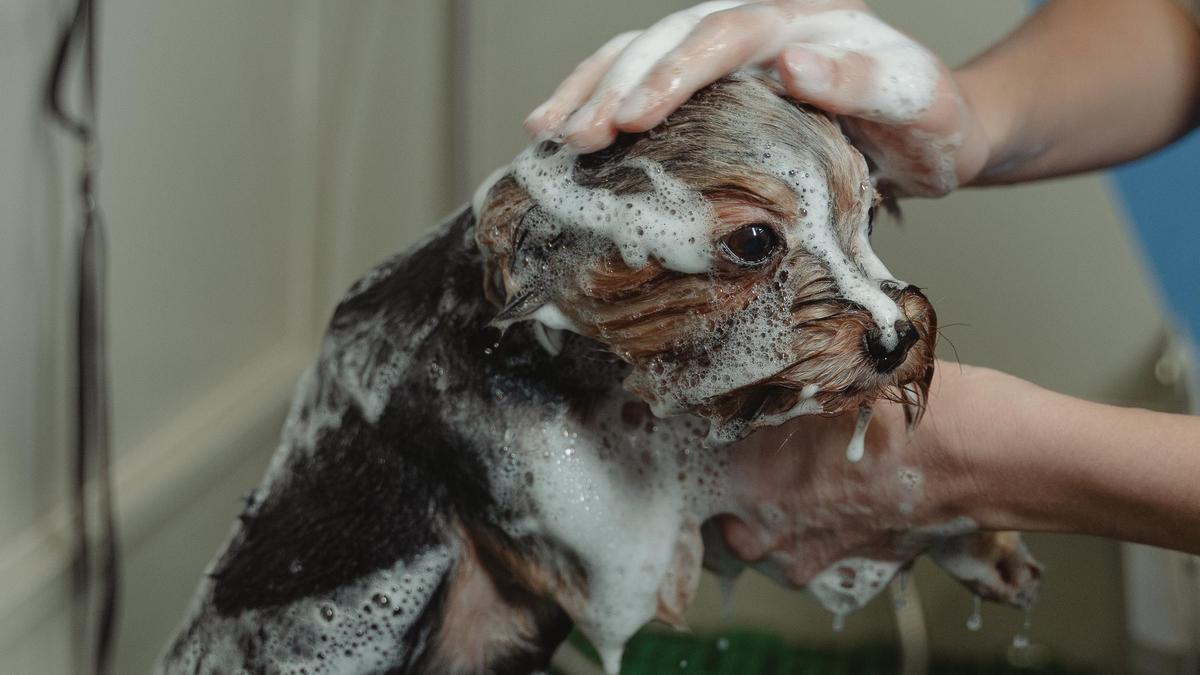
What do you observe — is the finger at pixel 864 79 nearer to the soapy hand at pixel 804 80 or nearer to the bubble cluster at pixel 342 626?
the soapy hand at pixel 804 80

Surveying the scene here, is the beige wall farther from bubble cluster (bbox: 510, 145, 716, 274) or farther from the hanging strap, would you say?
bubble cluster (bbox: 510, 145, 716, 274)

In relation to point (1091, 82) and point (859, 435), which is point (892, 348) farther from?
point (1091, 82)

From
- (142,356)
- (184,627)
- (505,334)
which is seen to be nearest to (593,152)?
(505,334)

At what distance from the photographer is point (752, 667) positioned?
151 centimetres

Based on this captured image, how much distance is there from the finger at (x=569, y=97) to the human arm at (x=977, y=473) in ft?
0.89

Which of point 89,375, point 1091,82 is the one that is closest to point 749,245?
point 1091,82

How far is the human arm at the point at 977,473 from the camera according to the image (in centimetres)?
76

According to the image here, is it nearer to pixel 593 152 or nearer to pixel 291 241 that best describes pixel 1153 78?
pixel 593 152

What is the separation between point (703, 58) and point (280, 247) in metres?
1.04

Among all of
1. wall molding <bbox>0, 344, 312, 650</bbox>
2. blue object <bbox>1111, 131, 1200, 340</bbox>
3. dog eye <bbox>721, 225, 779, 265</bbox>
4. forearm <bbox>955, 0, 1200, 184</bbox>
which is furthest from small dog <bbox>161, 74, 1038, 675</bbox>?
blue object <bbox>1111, 131, 1200, 340</bbox>

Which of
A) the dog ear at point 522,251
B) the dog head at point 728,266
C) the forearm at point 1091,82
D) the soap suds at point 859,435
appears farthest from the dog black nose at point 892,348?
the forearm at point 1091,82

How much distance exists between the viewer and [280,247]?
1585 millimetres

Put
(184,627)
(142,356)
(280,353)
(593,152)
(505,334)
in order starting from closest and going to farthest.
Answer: (593,152)
(505,334)
(184,627)
(142,356)
(280,353)

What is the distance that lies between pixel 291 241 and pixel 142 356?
1.17ft
